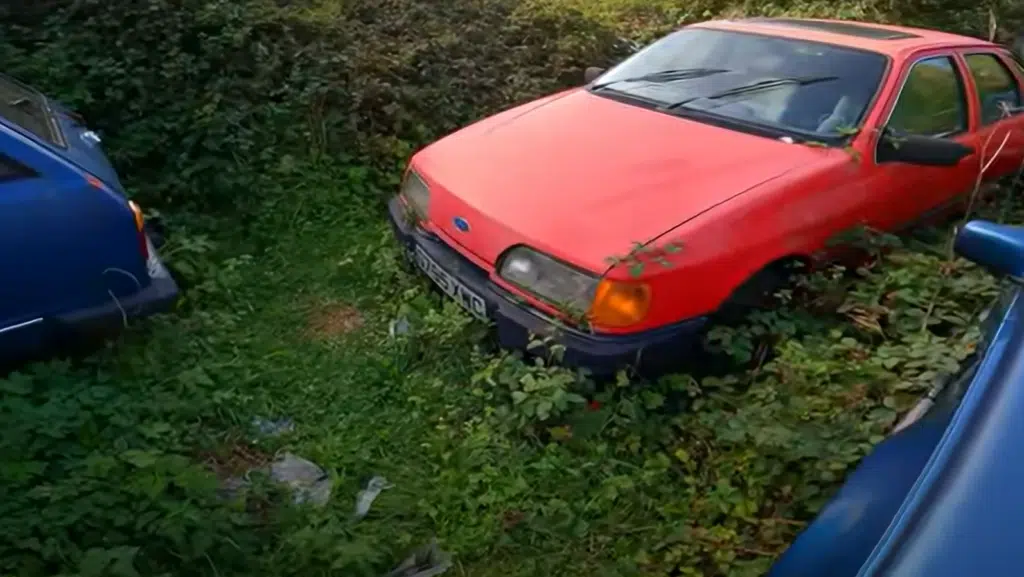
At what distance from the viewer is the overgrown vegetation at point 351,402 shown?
3.09 meters

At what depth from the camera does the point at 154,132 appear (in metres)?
5.57

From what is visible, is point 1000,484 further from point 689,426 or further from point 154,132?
point 154,132

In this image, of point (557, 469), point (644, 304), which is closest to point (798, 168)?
point (644, 304)

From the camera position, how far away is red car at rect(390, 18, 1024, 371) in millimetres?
3586

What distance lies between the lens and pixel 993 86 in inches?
207

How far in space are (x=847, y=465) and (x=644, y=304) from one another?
3.00 feet

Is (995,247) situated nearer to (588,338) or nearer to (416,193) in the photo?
(588,338)

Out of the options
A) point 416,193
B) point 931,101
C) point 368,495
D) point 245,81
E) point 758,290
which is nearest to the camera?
point 368,495

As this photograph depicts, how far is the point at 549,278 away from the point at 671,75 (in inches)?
71.4

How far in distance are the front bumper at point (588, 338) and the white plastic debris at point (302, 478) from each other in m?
0.92

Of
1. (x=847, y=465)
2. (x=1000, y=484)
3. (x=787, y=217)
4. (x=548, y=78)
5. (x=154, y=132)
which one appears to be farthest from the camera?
(x=548, y=78)

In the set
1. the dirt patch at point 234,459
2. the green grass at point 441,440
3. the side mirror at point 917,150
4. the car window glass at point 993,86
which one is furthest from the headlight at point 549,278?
the car window glass at point 993,86

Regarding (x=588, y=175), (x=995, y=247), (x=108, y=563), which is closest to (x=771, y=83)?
(x=588, y=175)

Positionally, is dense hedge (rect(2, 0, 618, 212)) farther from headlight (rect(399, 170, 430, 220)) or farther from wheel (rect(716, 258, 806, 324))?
wheel (rect(716, 258, 806, 324))
